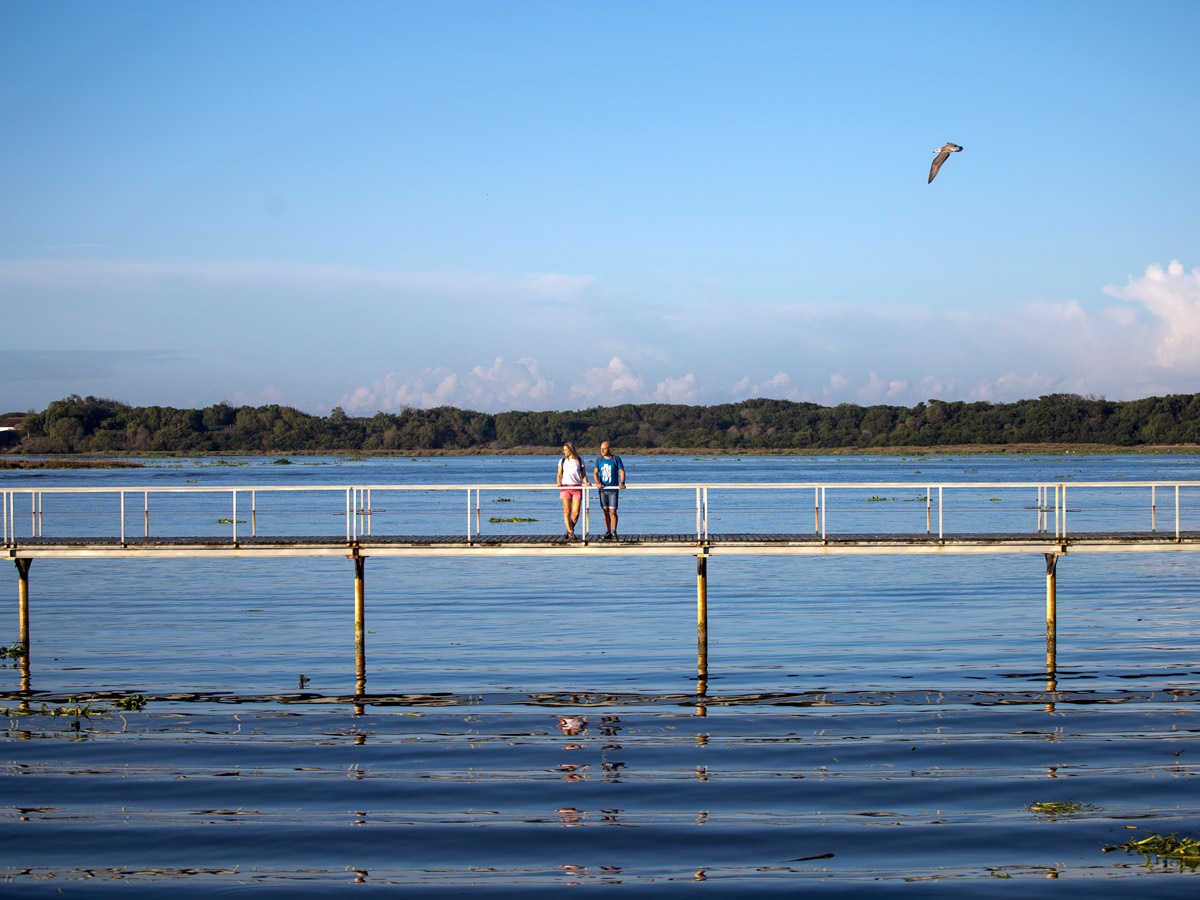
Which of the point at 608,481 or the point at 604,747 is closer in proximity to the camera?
the point at 604,747

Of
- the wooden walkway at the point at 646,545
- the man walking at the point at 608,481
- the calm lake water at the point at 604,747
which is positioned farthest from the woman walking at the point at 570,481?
the calm lake water at the point at 604,747

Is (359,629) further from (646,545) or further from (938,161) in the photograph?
(938,161)

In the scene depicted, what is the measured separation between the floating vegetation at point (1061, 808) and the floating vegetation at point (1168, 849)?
1.01m

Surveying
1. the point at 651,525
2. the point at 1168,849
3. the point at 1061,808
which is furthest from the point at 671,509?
the point at 1168,849

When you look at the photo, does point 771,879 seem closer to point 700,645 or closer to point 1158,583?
point 700,645

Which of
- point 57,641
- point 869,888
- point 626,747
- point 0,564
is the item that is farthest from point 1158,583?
point 0,564

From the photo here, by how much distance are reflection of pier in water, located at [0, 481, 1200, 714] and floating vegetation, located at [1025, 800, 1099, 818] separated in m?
3.85

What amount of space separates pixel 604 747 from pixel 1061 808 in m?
6.07

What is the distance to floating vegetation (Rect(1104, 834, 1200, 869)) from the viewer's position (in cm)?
1149

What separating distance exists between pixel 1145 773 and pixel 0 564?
143ft

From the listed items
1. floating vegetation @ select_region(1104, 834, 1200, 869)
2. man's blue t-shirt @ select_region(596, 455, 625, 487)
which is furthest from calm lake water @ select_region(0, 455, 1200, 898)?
man's blue t-shirt @ select_region(596, 455, 625, 487)

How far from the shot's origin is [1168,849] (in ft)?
38.3

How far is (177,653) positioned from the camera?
24641mm

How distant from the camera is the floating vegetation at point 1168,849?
11492 millimetres
